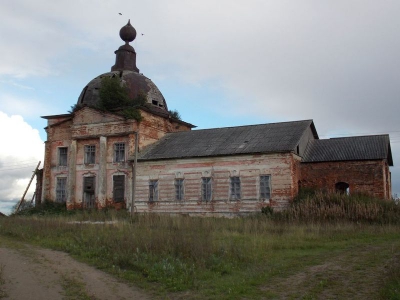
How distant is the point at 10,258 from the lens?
10391mm

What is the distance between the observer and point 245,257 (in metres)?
10.2

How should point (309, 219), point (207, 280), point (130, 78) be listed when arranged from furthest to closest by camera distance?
1. point (130, 78)
2. point (309, 219)
3. point (207, 280)

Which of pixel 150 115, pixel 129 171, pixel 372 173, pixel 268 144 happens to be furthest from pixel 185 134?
pixel 372 173

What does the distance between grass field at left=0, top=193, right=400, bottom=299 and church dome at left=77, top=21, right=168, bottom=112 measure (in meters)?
15.5

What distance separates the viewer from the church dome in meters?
30.8

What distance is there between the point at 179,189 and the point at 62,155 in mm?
9768

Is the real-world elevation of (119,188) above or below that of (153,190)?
above

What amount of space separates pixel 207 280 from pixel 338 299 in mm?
2581

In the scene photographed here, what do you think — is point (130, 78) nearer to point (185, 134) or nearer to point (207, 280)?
point (185, 134)

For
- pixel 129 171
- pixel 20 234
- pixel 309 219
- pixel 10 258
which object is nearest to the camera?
pixel 10 258

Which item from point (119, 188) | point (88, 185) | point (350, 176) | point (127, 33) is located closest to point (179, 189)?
point (119, 188)

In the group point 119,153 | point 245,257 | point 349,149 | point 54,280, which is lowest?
point 54,280

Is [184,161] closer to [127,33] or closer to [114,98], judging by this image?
[114,98]

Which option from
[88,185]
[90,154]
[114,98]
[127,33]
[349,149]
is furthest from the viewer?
[127,33]
